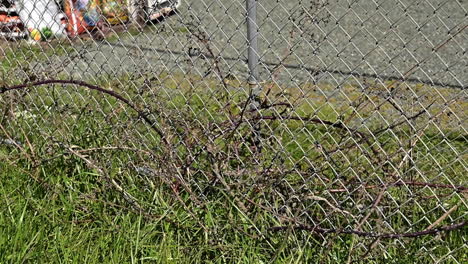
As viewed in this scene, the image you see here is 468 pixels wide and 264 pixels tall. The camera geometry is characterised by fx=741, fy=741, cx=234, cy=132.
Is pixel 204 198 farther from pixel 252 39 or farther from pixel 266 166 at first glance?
pixel 252 39

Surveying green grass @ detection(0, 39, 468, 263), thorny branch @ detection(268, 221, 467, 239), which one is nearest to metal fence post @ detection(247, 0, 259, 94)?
green grass @ detection(0, 39, 468, 263)

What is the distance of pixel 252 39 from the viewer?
3.12m

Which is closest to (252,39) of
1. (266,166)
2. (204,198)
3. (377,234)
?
(266,166)

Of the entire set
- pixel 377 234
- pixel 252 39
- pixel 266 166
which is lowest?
pixel 377 234

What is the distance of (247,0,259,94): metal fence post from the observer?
301 centimetres

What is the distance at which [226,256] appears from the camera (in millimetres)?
2889

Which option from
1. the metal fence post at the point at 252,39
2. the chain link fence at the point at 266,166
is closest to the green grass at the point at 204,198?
the chain link fence at the point at 266,166

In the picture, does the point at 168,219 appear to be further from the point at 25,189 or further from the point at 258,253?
the point at 25,189

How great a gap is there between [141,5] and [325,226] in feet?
4.19

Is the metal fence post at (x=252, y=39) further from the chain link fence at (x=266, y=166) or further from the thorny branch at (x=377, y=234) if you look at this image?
the thorny branch at (x=377, y=234)

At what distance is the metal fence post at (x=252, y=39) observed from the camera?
301 cm

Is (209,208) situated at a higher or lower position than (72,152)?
lower

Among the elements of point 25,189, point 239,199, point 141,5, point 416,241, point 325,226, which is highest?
point 141,5

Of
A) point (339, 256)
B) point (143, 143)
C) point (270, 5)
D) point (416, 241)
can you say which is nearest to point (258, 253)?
point (339, 256)
